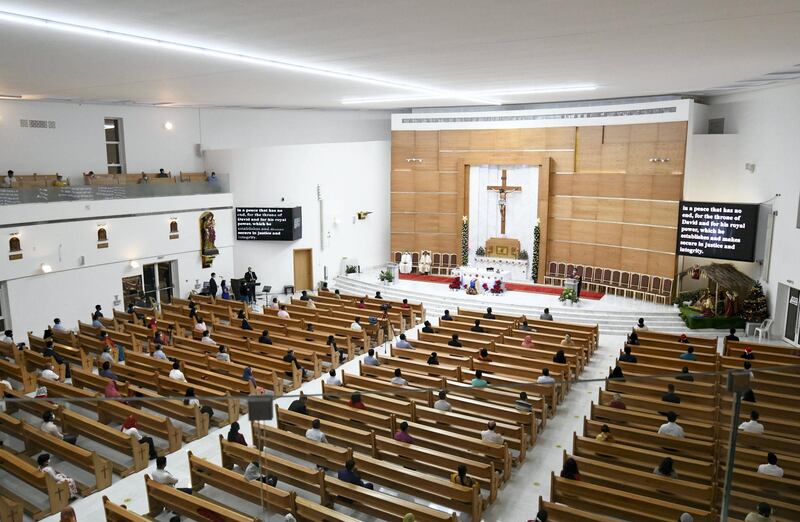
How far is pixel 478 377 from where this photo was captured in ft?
33.2

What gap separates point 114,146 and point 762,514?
20.8 meters

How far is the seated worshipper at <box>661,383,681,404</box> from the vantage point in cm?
717

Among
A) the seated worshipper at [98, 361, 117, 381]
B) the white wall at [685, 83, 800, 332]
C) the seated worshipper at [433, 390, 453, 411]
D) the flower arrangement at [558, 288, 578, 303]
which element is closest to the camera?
the seated worshipper at [433, 390, 453, 411]

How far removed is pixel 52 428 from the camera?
347 inches

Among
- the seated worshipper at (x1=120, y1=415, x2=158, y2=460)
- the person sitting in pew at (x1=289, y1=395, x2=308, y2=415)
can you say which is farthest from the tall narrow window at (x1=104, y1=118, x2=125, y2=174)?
the person sitting in pew at (x1=289, y1=395, x2=308, y2=415)

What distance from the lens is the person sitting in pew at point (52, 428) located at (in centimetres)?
852

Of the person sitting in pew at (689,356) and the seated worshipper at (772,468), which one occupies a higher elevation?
the seated worshipper at (772,468)

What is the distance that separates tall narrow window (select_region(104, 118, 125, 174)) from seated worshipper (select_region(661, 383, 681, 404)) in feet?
60.0

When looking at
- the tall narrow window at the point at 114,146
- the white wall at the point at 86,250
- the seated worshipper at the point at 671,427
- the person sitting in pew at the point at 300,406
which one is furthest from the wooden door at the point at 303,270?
the seated worshipper at the point at 671,427

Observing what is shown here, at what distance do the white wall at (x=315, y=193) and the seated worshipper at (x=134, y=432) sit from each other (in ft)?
42.3

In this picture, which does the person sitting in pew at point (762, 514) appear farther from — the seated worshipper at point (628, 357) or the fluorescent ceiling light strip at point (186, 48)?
the seated worshipper at point (628, 357)

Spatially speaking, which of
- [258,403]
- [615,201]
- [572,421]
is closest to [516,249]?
[615,201]

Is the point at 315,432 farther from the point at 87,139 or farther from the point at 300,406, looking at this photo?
the point at 87,139

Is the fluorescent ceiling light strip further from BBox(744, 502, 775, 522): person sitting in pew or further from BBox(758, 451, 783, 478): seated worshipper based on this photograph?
BBox(744, 502, 775, 522): person sitting in pew
